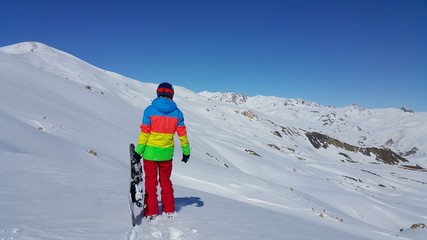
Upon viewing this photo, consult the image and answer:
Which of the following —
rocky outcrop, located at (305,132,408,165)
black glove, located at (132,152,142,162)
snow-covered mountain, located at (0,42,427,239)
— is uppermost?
rocky outcrop, located at (305,132,408,165)

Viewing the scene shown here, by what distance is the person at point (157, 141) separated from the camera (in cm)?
584

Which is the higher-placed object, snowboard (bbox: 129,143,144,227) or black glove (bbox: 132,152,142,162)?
black glove (bbox: 132,152,142,162)

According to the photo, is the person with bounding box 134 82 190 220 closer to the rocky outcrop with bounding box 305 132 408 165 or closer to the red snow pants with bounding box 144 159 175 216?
the red snow pants with bounding box 144 159 175 216

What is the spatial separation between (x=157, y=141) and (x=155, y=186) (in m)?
0.80

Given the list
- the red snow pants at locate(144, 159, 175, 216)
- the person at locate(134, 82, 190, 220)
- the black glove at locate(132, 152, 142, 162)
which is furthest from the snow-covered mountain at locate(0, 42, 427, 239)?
the black glove at locate(132, 152, 142, 162)

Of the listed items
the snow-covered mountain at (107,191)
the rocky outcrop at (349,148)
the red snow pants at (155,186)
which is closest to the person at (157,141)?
the red snow pants at (155,186)

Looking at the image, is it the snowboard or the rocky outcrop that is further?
the rocky outcrop

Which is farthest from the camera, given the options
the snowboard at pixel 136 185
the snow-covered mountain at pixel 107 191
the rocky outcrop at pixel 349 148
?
the rocky outcrop at pixel 349 148

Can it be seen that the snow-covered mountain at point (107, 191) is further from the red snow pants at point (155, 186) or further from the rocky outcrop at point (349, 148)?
the rocky outcrop at point (349, 148)

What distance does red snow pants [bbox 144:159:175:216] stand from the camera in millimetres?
5805

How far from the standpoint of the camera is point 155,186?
5.91m

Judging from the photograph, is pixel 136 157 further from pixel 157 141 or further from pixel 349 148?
pixel 349 148

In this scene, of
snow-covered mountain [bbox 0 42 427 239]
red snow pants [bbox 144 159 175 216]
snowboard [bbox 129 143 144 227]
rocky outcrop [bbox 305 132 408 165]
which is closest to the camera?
snow-covered mountain [bbox 0 42 427 239]

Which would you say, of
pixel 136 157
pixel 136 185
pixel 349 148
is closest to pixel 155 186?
pixel 136 185
